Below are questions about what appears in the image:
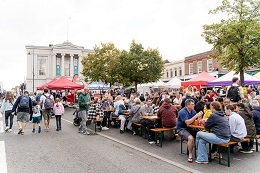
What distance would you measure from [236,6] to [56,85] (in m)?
18.0

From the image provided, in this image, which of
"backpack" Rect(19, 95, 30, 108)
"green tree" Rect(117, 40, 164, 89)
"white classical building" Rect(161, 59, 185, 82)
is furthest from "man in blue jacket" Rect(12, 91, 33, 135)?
"white classical building" Rect(161, 59, 185, 82)

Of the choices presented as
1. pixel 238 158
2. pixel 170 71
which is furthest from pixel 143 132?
pixel 170 71

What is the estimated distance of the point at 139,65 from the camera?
1465 inches

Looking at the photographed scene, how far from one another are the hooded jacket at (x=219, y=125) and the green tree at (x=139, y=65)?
30480 millimetres

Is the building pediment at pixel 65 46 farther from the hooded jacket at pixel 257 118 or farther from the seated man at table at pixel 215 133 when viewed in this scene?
the seated man at table at pixel 215 133

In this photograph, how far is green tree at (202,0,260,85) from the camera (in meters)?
16.8

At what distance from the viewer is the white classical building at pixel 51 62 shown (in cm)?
7675

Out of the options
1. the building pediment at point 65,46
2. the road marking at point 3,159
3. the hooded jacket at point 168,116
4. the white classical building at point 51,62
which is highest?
the building pediment at point 65,46

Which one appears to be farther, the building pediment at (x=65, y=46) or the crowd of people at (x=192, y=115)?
the building pediment at (x=65, y=46)

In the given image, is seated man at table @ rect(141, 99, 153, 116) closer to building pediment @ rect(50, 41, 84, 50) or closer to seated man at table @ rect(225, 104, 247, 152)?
seated man at table @ rect(225, 104, 247, 152)

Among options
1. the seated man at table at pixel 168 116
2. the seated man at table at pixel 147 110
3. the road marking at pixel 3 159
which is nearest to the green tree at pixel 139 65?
the seated man at table at pixel 147 110

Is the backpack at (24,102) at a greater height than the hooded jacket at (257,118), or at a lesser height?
greater

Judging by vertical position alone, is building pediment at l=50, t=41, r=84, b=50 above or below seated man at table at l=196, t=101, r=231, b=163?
above

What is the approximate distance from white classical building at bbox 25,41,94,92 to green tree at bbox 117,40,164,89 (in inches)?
1714
